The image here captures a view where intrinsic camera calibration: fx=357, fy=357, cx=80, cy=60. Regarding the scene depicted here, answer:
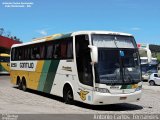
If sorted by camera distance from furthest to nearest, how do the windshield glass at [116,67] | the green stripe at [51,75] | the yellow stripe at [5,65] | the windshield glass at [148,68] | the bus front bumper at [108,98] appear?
the yellow stripe at [5,65], the windshield glass at [148,68], the green stripe at [51,75], the windshield glass at [116,67], the bus front bumper at [108,98]

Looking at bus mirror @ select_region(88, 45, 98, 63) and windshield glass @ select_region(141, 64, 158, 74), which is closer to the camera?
bus mirror @ select_region(88, 45, 98, 63)

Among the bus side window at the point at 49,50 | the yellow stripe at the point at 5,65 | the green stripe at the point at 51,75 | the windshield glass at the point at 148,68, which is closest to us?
the green stripe at the point at 51,75

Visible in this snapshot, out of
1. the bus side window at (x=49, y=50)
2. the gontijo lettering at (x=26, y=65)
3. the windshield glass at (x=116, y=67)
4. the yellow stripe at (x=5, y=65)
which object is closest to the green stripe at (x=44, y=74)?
the bus side window at (x=49, y=50)

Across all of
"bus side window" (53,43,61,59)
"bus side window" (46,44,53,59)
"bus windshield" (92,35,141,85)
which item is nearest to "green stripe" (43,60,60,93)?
"bus side window" (53,43,61,59)

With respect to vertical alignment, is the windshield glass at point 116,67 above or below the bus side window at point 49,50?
below

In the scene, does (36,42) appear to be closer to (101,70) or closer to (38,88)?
(38,88)

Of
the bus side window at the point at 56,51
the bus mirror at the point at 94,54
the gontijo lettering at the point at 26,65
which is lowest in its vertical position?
the gontijo lettering at the point at 26,65

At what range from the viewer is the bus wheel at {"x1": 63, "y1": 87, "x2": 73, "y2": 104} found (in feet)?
51.0

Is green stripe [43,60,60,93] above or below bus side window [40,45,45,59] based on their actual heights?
below

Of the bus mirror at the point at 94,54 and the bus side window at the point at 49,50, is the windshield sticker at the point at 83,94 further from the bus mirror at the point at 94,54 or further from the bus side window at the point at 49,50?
the bus side window at the point at 49,50

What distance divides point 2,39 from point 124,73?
151 feet

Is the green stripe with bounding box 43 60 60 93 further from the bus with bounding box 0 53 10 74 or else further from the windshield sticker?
the bus with bounding box 0 53 10 74

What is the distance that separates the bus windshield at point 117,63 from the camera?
13484 millimetres

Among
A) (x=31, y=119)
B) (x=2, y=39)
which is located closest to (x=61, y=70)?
(x=31, y=119)
